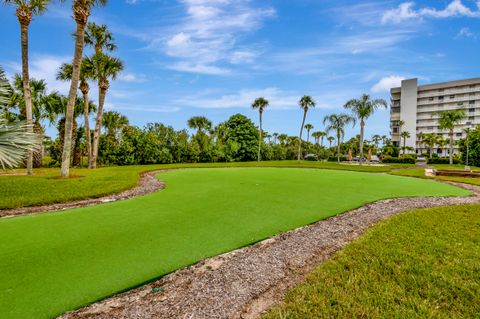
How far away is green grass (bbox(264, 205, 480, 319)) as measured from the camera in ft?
8.43

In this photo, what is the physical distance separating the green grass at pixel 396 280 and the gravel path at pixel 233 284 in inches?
10.9

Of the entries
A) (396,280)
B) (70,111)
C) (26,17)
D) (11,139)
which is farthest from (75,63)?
(396,280)

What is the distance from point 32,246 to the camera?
389 centimetres

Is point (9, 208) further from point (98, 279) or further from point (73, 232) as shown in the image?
point (98, 279)

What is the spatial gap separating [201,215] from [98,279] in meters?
2.78

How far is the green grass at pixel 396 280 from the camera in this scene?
2.57 metres

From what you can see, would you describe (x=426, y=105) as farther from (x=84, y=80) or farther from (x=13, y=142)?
(x=13, y=142)

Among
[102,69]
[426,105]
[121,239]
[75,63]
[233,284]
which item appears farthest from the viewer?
[426,105]

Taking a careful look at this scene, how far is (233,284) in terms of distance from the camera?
10.2ft

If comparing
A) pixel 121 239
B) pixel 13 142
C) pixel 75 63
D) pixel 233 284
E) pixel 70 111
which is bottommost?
pixel 233 284

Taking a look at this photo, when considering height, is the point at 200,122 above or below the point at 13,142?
above

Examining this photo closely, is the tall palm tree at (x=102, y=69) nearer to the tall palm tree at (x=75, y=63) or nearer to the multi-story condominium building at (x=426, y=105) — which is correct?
the tall palm tree at (x=75, y=63)

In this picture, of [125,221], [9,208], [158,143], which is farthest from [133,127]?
[125,221]

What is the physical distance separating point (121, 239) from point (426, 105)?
84196 mm
